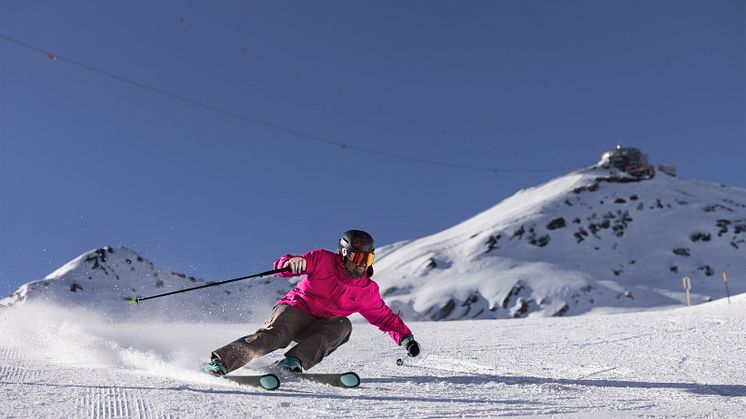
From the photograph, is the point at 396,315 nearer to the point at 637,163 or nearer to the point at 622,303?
the point at 622,303

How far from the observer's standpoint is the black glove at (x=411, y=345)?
5.06 meters

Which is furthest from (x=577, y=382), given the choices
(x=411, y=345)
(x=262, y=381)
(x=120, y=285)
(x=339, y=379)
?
(x=120, y=285)

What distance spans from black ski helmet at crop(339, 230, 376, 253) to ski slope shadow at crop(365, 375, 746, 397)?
113 centimetres

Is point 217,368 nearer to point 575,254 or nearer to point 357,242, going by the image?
point 357,242

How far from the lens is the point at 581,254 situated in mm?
81438

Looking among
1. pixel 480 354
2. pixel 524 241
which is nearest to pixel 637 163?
pixel 524 241

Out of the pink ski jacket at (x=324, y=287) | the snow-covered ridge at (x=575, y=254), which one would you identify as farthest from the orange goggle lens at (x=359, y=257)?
the snow-covered ridge at (x=575, y=254)

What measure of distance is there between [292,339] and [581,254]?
271ft

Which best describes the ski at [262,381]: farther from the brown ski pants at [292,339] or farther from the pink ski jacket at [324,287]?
the pink ski jacket at [324,287]

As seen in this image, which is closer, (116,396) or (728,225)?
(116,396)

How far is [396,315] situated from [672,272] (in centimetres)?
7384

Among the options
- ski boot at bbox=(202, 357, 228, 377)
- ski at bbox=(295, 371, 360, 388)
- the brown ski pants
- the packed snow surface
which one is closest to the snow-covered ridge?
the packed snow surface

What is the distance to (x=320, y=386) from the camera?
384cm

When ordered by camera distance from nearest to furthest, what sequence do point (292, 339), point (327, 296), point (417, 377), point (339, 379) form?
1. point (339, 379)
2. point (417, 377)
3. point (292, 339)
4. point (327, 296)
